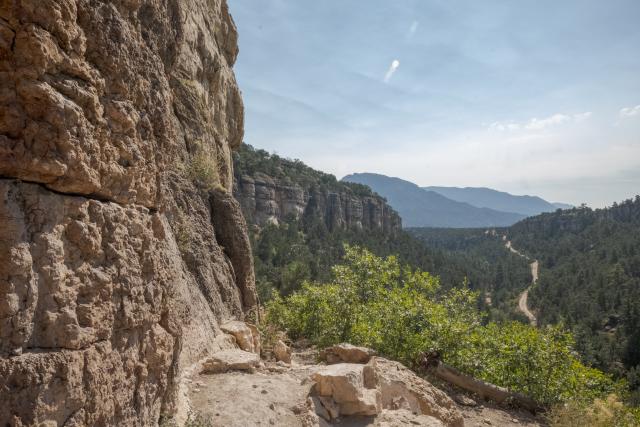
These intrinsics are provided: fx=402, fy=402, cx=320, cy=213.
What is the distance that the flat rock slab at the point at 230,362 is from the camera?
779cm

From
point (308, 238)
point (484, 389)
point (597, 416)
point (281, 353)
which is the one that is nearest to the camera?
point (597, 416)

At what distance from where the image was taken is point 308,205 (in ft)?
363

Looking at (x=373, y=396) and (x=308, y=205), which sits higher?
(x=308, y=205)

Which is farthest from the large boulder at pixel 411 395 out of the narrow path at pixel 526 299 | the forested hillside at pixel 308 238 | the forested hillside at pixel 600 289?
the narrow path at pixel 526 299

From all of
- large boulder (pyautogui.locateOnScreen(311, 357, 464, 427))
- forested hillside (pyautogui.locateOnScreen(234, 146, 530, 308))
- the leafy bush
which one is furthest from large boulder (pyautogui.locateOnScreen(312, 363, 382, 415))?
forested hillside (pyautogui.locateOnScreen(234, 146, 530, 308))

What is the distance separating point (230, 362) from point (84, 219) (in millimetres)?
5121

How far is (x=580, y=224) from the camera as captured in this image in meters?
165

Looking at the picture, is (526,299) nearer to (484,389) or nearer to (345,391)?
(484,389)

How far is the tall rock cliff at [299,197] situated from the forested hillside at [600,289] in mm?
51544

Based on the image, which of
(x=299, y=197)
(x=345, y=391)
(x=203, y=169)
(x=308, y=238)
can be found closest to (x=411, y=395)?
(x=345, y=391)

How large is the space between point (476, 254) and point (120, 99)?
182 metres

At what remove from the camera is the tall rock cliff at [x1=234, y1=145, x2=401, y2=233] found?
293 feet

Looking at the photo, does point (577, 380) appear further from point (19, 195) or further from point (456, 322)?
point (19, 195)

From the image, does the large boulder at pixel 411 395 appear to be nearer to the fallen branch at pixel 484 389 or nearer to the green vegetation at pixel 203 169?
the fallen branch at pixel 484 389
